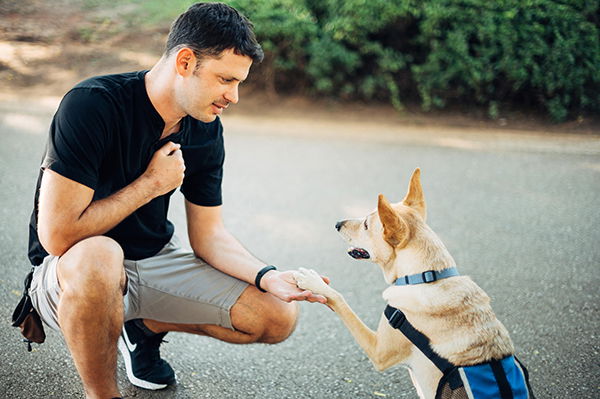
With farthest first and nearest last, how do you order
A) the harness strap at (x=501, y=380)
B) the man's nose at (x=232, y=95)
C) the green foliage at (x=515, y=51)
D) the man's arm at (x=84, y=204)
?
1. the green foliage at (x=515, y=51)
2. the man's nose at (x=232, y=95)
3. the man's arm at (x=84, y=204)
4. the harness strap at (x=501, y=380)

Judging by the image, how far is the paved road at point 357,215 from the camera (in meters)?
2.94

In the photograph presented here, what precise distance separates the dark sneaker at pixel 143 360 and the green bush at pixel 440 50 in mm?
5371

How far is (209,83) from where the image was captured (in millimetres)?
2506

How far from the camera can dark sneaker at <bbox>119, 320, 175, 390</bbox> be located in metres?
2.73

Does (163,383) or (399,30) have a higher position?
(399,30)

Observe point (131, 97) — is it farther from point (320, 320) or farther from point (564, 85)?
point (564, 85)

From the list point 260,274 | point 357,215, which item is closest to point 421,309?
point 260,274

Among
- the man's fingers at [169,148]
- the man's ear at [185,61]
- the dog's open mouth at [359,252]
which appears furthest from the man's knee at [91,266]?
the dog's open mouth at [359,252]

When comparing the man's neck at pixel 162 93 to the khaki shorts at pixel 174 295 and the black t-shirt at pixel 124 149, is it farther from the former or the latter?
the khaki shorts at pixel 174 295

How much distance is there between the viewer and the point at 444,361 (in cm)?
232

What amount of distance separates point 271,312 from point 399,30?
5916 mm

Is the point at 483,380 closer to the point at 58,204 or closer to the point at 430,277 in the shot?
the point at 430,277

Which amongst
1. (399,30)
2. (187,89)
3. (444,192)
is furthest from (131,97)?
(399,30)

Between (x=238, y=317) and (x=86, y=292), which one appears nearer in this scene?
(x=86, y=292)
